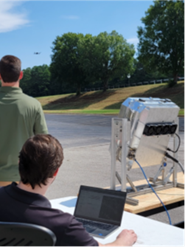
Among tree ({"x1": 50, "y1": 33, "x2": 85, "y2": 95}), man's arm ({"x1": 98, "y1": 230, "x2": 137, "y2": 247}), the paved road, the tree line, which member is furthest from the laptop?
tree ({"x1": 50, "y1": 33, "x2": 85, "y2": 95})

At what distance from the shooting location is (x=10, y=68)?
3035 millimetres

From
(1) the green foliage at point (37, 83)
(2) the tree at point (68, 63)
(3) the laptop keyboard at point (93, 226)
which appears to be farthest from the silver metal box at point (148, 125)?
(1) the green foliage at point (37, 83)

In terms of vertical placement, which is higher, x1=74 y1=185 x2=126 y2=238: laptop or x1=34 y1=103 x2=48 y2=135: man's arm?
x1=34 y1=103 x2=48 y2=135: man's arm

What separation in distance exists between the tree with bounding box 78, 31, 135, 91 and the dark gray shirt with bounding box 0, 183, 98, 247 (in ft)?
203

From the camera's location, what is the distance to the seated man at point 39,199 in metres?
1.51

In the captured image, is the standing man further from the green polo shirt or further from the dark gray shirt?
the dark gray shirt

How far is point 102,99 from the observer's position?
57.5 m

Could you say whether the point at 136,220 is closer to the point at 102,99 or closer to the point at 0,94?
the point at 0,94

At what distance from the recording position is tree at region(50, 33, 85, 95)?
70.2 meters

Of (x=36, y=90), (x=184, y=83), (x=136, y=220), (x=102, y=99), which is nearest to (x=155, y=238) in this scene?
(x=136, y=220)

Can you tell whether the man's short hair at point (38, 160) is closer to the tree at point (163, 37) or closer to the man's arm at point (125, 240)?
the man's arm at point (125, 240)

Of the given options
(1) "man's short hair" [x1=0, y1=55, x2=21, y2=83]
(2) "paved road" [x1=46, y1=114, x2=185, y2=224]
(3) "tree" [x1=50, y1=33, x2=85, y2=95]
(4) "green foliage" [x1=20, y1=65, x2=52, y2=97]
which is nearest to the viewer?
(1) "man's short hair" [x1=0, y1=55, x2=21, y2=83]

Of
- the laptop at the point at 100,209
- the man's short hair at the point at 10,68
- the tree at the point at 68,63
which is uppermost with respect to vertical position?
the tree at the point at 68,63

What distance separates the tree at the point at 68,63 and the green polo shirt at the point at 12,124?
65799 millimetres
